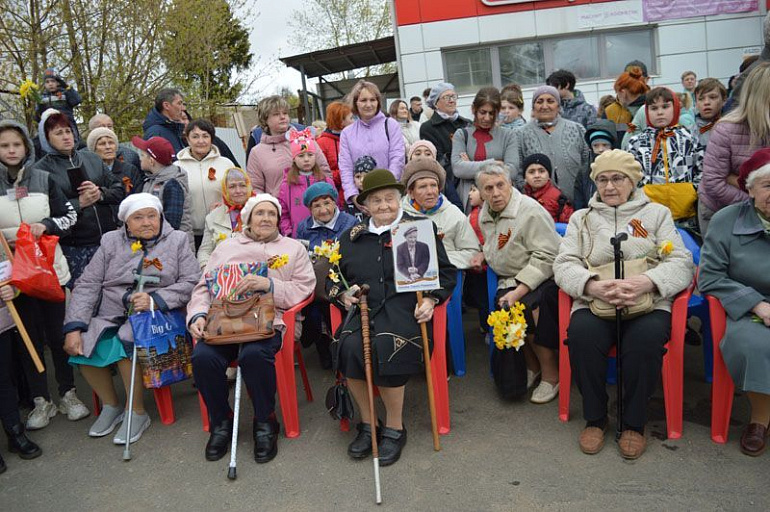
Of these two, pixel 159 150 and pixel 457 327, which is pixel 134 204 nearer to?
pixel 159 150

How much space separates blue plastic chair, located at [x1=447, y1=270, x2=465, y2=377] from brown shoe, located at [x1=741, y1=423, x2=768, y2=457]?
6.03 feet

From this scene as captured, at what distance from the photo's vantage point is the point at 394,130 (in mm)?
5297

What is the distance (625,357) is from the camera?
3158 mm

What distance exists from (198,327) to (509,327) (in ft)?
6.27

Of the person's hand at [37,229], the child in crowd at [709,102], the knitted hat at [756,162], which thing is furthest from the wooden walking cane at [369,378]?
the child in crowd at [709,102]

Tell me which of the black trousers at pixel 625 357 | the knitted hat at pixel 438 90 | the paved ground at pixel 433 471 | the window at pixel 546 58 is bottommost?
the paved ground at pixel 433 471

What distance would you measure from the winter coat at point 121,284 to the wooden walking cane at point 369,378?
1.36 m

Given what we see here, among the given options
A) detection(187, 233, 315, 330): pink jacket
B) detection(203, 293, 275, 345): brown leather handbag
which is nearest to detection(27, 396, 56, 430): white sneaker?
detection(187, 233, 315, 330): pink jacket

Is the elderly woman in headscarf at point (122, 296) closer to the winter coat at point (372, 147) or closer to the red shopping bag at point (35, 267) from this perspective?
the red shopping bag at point (35, 267)

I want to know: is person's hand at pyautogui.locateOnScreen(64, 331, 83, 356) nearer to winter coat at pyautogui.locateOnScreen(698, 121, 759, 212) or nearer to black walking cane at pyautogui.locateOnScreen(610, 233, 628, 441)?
black walking cane at pyautogui.locateOnScreen(610, 233, 628, 441)

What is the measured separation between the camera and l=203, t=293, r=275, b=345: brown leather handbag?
11.3 ft

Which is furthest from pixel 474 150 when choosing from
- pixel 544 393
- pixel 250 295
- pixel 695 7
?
pixel 695 7

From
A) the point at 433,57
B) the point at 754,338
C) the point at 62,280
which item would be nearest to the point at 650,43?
the point at 433,57

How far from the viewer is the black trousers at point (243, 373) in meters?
3.45
